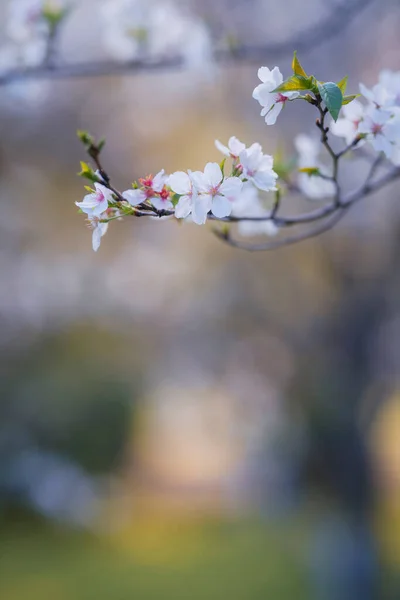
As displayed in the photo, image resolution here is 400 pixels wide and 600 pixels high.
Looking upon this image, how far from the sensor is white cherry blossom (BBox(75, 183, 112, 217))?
86cm

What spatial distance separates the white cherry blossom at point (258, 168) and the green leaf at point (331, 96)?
12 cm

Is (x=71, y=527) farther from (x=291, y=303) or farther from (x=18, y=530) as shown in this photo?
(x=291, y=303)

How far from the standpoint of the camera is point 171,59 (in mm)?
1965

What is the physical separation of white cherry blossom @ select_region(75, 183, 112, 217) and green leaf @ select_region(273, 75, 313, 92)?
27 centimetres

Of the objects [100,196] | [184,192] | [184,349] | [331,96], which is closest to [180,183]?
[184,192]

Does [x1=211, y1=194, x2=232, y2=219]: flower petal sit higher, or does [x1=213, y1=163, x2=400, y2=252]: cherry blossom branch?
[x1=213, y1=163, x2=400, y2=252]: cherry blossom branch

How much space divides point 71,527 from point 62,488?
440mm

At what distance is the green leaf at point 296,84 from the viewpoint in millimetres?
824

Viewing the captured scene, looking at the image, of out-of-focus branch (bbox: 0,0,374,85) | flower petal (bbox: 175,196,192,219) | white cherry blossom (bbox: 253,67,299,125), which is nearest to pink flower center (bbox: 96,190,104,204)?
flower petal (bbox: 175,196,192,219)

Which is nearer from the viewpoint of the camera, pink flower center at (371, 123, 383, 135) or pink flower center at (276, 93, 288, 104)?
pink flower center at (276, 93, 288, 104)

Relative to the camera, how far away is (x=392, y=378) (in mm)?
5211

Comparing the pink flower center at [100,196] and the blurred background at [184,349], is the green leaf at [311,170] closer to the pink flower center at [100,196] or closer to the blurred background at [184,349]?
the pink flower center at [100,196]

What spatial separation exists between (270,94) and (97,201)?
0.29 m

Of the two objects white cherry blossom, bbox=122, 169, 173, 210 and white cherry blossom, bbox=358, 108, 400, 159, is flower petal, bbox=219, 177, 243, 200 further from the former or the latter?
white cherry blossom, bbox=358, 108, 400, 159
